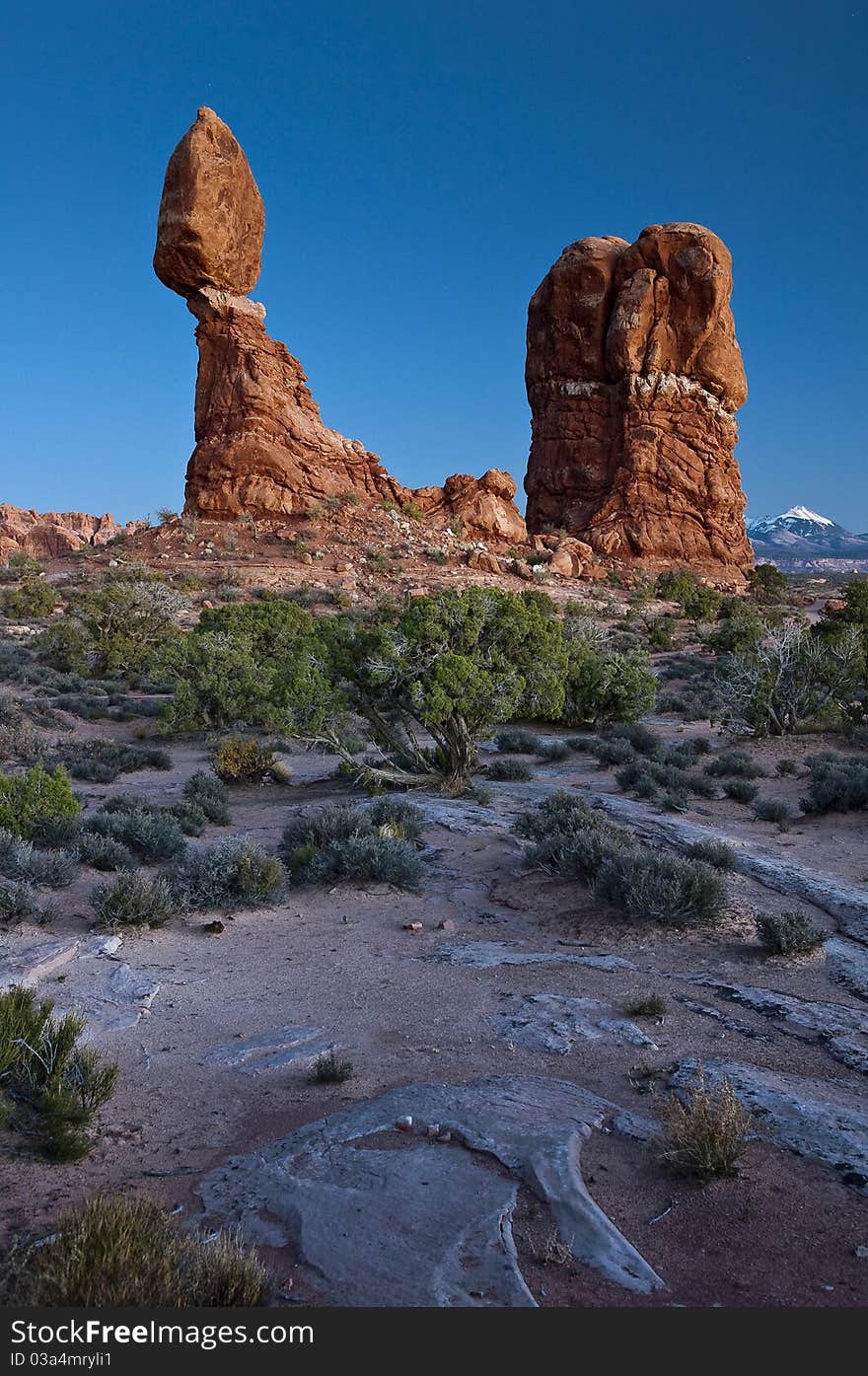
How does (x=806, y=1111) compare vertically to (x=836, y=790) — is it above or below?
below

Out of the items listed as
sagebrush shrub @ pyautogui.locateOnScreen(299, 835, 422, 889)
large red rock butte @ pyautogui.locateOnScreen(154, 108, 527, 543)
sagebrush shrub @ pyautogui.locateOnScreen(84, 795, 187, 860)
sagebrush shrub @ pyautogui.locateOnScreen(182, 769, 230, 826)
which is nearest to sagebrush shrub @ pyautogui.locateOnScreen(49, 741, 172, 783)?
sagebrush shrub @ pyautogui.locateOnScreen(182, 769, 230, 826)

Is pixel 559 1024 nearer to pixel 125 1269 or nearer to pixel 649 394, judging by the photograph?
pixel 125 1269

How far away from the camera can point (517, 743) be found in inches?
632

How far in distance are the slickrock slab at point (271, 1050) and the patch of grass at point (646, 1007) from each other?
1.90 meters

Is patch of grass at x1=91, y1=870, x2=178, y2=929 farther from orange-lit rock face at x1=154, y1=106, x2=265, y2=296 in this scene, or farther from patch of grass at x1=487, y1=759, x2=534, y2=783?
orange-lit rock face at x1=154, y1=106, x2=265, y2=296

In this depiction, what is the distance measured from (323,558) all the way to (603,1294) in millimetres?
36518

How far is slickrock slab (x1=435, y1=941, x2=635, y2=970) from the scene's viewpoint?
19.6 ft

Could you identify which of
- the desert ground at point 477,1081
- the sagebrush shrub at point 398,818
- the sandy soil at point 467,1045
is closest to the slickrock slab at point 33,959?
the desert ground at point 477,1081

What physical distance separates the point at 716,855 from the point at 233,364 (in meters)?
40.2

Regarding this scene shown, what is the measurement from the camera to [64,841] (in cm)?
839

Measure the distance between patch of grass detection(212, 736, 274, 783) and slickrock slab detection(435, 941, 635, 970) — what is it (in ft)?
25.5

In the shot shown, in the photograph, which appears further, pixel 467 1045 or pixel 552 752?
pixel 552 752

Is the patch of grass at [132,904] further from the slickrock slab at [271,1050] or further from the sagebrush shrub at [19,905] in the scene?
the slickrock slab at [271,1050]

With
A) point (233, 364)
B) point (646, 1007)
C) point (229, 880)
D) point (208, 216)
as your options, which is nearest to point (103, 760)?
point (229, 880)
